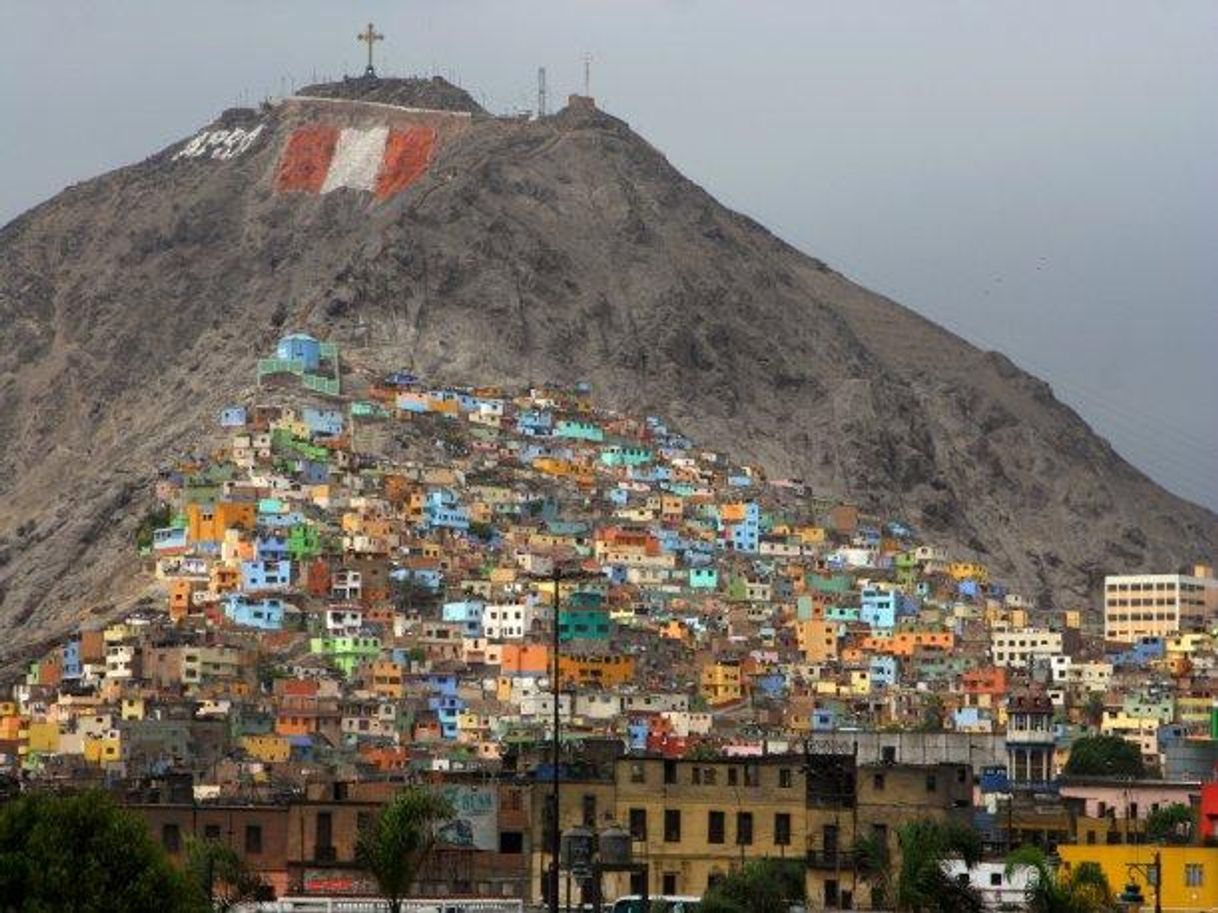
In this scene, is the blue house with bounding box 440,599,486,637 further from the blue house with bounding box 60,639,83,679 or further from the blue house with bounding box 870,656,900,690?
the blue house with bounding box 870,656,900,690

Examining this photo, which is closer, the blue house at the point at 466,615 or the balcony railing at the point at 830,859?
the balcony railing at the point at 830,859

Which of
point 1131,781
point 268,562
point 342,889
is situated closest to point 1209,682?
point 268,562

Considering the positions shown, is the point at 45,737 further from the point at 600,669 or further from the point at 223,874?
the point at 223,874

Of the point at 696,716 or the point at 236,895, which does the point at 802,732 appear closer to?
the point at 696,716

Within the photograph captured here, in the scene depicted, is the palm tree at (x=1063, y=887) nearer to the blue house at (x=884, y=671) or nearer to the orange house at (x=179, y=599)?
the blue house at (x=884, y=671)

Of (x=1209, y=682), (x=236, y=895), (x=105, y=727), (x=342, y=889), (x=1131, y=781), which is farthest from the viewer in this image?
(x=1209, y=682)

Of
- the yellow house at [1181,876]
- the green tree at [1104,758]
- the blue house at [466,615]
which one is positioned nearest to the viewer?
the yellow house at [1181,876]

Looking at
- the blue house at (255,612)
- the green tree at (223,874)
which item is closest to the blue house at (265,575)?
the blue house at (255,612)

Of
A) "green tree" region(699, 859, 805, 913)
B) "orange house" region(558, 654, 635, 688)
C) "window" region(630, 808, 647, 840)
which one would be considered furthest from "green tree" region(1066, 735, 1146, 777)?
"green tree" region(699, 859, 805, 913)

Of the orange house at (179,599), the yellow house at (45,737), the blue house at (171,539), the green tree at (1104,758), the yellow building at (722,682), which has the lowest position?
the green tree at (1104,758)
